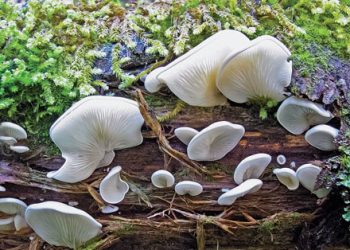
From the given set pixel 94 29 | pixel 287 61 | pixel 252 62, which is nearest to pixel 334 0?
pixel 287 61

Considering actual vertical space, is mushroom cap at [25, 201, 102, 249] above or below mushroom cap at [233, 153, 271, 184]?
below

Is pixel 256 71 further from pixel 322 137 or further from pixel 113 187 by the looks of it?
pixel 113 187

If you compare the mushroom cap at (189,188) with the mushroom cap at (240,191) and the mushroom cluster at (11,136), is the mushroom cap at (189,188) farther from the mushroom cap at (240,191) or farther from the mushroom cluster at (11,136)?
the mushroom cluster at (11,136)

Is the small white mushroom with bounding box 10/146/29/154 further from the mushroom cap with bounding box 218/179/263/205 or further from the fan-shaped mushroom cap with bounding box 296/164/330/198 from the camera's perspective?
the fan-shaped mushroom cap with bounding box 296/164/330/198

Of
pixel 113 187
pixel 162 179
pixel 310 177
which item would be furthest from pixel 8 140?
pixel 310 177

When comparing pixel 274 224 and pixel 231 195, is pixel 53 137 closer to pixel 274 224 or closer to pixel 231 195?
pixel 231 195

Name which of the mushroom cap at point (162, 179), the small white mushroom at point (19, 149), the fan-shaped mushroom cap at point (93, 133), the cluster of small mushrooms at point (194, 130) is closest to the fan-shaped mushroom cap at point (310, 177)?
the cluster of small mushrooms at point (194, 130)

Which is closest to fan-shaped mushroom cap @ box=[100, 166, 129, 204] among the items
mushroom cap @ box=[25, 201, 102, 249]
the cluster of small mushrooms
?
the cluster of small mushrooms
